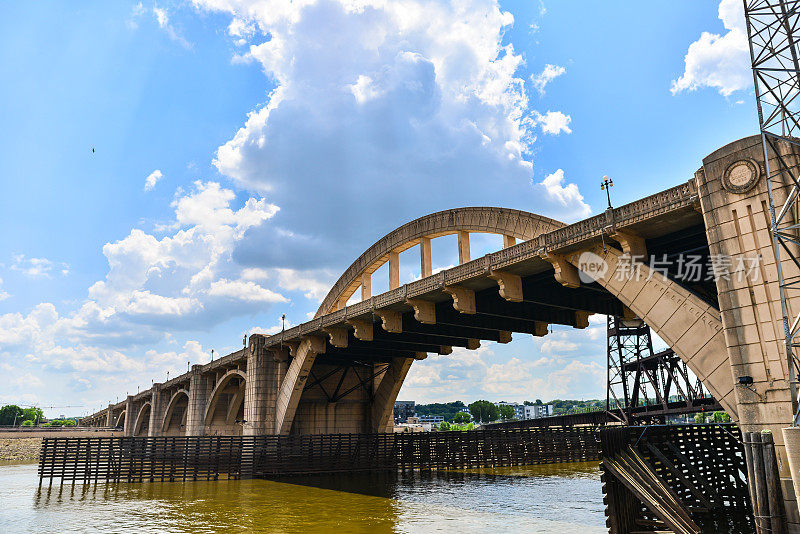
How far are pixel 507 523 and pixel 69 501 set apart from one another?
82.7 feet

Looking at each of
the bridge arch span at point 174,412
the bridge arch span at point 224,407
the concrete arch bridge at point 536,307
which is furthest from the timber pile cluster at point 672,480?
the bridge arch span at point 174,412

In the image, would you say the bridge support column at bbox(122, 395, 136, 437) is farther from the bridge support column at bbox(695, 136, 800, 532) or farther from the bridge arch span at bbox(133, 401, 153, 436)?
the bridge support column at bbox(695, 136, 800, 532)

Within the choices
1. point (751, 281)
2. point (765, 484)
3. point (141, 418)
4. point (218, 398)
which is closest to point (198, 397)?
point (218, 398)

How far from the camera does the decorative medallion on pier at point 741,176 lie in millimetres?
15984

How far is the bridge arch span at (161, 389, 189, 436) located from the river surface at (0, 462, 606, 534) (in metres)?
38.0

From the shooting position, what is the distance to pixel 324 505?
92.0 feet

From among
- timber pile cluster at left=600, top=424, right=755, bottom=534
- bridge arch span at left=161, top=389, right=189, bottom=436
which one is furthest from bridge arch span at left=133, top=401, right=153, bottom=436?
timber pile cluster at left=600, top=424, right=755, bottom=534

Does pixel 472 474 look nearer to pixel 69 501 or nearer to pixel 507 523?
pixel 507 523

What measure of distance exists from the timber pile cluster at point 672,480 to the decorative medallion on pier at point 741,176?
8943mm

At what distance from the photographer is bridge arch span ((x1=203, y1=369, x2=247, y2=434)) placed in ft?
207

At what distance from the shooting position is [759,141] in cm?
1619

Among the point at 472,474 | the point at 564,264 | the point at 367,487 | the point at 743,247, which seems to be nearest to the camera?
the point at 743,247

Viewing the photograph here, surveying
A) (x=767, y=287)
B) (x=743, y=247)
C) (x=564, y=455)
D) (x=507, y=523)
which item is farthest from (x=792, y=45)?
(x=564, y=455)

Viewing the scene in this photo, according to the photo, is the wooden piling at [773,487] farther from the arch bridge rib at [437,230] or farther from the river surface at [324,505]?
the arch bridge rib at [437,230]
